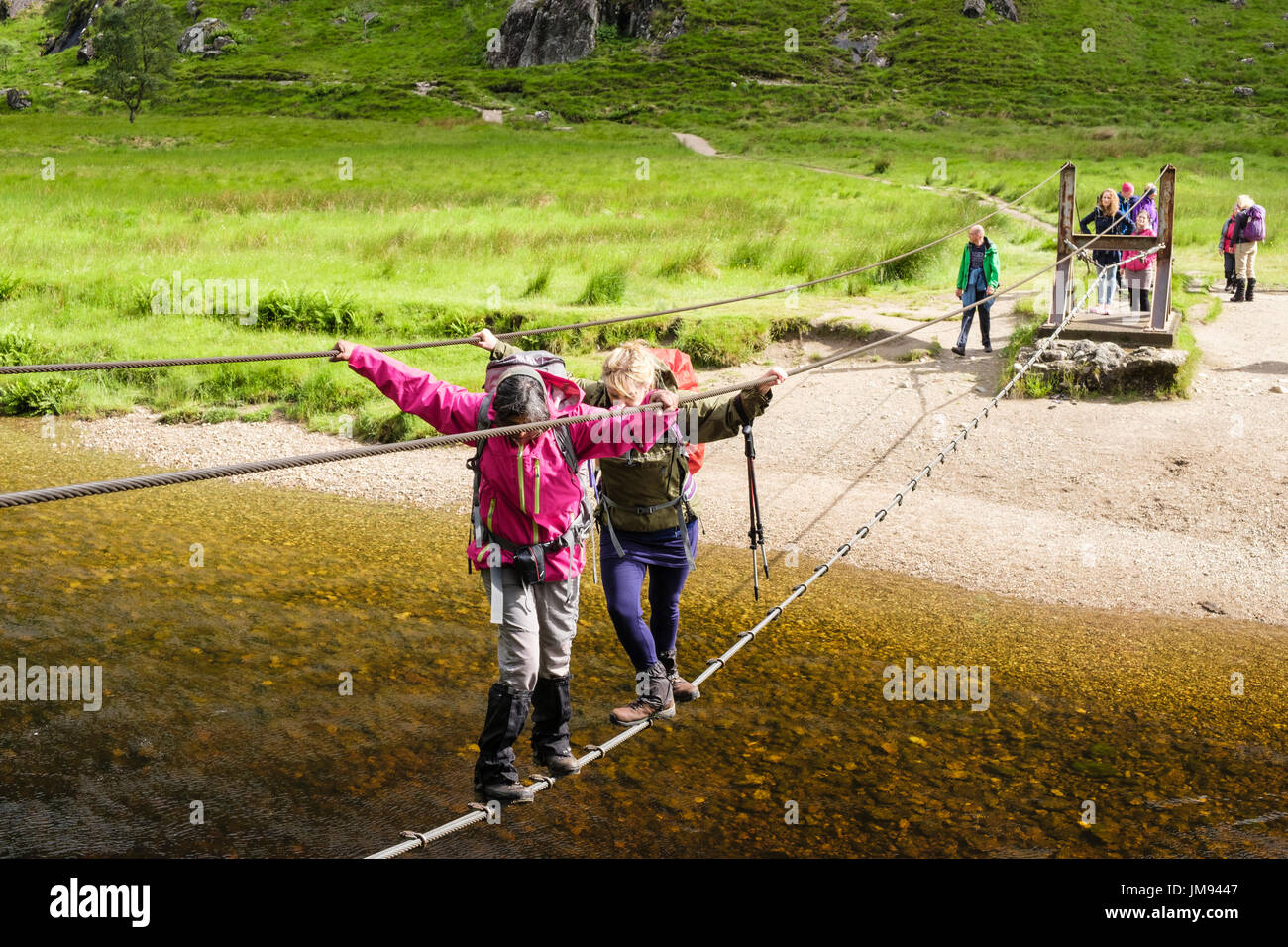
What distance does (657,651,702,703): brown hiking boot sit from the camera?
6.72 metres

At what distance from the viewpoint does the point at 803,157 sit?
54938 millimetres

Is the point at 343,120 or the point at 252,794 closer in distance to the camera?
the point at 252,794

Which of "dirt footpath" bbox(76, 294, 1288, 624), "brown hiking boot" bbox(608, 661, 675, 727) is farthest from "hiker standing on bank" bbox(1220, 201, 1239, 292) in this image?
"brown hiking boot" bbox(608, 661, 675, 727)

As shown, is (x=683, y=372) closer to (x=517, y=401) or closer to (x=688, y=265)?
(x=517, y=401)

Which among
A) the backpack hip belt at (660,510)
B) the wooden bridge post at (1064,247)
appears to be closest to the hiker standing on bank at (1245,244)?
the wooden bridge post at (1064,247)

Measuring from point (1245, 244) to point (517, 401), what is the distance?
60.8 ft

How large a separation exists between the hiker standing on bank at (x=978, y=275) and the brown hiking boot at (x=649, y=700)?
38.9 feet

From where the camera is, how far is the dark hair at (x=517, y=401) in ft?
16.5

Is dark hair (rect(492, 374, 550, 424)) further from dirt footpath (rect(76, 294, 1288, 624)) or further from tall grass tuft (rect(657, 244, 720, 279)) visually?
tall grass tuft (rect(657, 244, 720, 279))

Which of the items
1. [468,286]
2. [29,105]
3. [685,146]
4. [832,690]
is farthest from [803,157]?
[29,105]

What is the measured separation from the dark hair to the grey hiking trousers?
2.24 feet

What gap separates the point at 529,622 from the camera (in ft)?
17.2
